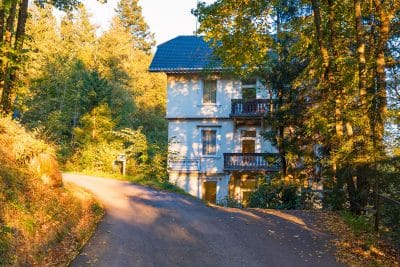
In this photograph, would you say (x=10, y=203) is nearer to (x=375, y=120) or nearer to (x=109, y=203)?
(x=109, y=203)

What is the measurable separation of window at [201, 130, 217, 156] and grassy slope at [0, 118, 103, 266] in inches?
575

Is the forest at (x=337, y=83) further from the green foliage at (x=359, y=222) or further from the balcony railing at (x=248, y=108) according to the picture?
the balcony railing at (x=248, y=108)

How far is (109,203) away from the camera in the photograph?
1364 cm

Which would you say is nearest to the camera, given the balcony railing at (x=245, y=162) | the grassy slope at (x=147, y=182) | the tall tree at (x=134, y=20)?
the grassy slope at (x=147, y=182)

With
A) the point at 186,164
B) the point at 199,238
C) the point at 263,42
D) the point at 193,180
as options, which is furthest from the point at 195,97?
the point at 199,238

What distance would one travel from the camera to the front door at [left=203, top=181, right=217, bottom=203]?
26656 mm

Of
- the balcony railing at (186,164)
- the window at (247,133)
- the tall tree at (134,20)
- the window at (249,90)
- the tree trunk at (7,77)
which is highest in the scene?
the tall tree at (134,20)

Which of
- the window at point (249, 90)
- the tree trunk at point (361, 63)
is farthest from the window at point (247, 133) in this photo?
the tree trunk at point (361, 63)

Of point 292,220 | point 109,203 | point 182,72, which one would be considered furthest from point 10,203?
point 182,72

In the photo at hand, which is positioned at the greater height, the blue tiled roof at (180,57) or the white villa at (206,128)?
the blue tiled roof at (180,57)

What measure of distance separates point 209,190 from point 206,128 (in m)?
3.95

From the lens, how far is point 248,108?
25.4 metres

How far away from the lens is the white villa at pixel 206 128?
2627 centimetres

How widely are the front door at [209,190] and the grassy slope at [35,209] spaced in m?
14.5
